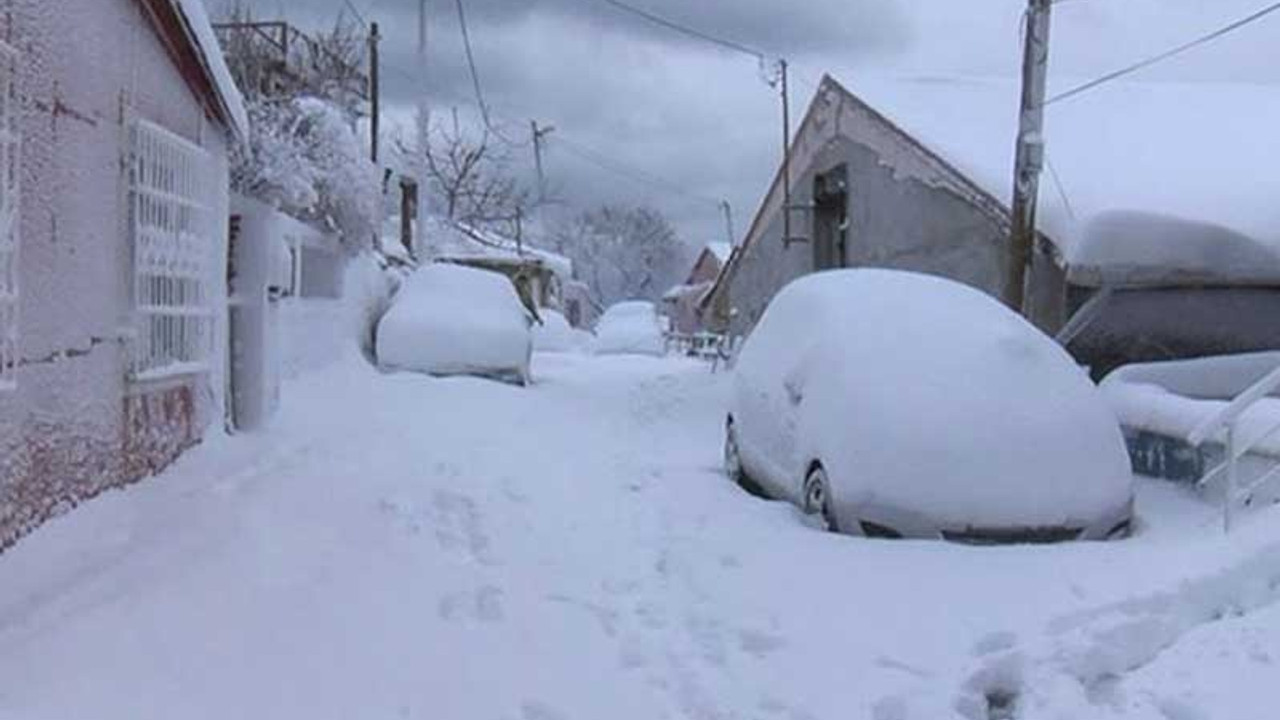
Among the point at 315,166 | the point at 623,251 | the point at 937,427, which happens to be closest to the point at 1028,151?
the point at 937,427

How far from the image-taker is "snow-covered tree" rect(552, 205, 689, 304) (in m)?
90.6

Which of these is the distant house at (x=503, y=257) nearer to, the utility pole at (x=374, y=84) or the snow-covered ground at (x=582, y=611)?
the utility pole at (x=374, y=84)

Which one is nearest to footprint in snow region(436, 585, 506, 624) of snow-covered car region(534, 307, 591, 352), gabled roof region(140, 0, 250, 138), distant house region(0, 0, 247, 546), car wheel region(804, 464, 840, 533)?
distant house region(0, 0, 247, 546)

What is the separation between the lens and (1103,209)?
12.1 m

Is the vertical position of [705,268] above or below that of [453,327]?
above

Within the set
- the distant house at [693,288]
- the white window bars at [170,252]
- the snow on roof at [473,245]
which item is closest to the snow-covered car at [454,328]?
the white window bars at [170,252]

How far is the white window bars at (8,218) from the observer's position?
16.3 ft

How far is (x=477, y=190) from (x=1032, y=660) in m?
51.8

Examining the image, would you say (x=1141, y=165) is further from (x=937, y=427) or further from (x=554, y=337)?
(x=554, y=337)

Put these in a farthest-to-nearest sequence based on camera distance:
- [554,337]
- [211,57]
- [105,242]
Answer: [554,337] → [211,57] → [105,242]

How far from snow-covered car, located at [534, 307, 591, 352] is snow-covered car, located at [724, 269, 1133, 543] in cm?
2480

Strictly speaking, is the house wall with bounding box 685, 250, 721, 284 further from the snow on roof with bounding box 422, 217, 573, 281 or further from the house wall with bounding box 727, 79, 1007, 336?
the house wall with bounding box 727, 79, 1007, 336

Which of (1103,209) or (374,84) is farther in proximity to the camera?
(374,84)

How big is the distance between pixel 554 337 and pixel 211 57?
89.5 ft
